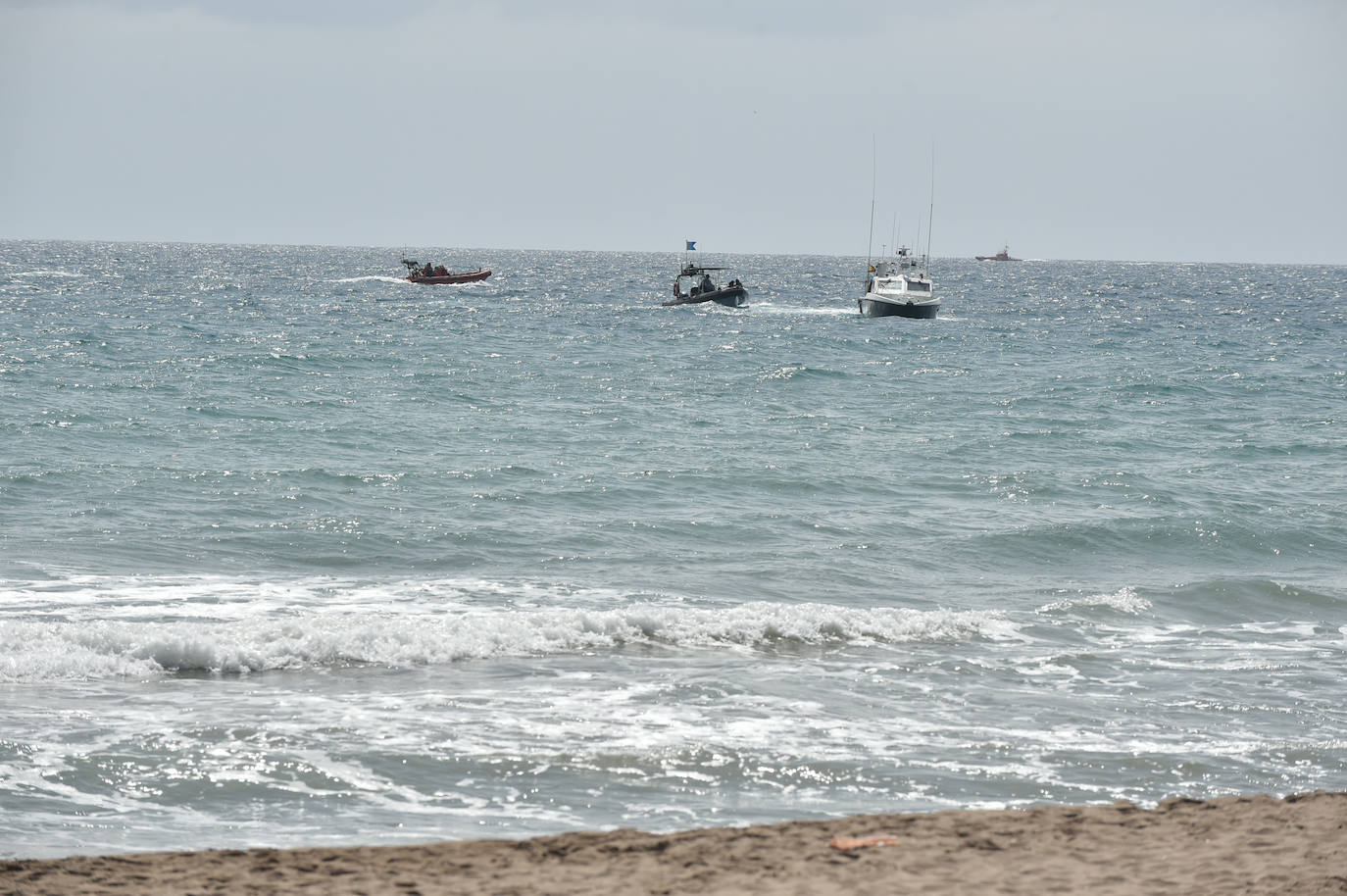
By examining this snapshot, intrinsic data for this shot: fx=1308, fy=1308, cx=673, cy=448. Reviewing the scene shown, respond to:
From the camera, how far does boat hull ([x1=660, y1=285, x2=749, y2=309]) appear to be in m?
75.1

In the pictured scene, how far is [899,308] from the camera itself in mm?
66750

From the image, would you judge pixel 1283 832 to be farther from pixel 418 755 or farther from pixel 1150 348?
pixel 1150 348

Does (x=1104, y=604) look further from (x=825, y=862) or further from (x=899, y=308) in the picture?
(x=899, y=308)

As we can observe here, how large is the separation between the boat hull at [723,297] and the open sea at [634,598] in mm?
35107

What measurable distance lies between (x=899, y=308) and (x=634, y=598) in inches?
2090

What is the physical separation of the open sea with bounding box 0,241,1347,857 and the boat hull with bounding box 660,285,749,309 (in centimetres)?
3511

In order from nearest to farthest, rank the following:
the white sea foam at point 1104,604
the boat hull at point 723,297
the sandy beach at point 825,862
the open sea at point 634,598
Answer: the sandy beach at point 825,862 < the open sea at point 634,598 < the white sea foam at point 1104,604 < the boat hull at point 723,297

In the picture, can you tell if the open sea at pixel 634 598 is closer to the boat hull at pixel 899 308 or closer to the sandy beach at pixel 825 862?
the sandy beach at pixel 825 862

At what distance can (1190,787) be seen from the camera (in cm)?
955

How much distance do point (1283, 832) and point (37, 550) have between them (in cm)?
1515

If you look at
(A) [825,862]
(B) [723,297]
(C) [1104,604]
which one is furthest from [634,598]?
(B) [723,297]

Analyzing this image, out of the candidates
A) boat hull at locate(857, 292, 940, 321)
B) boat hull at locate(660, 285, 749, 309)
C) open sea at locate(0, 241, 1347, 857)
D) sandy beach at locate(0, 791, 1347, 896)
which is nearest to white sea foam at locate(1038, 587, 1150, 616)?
open sea at locate(0, 241, 1347, 857)

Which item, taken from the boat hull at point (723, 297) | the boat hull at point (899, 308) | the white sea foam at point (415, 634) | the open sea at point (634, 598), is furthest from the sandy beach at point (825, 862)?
the boat hull at point (723, 297)

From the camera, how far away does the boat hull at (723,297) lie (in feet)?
246
